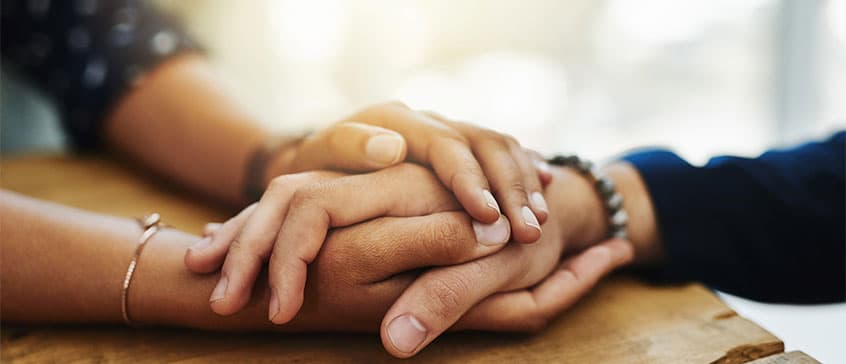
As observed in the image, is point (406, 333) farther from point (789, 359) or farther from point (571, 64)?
point (571, 64)

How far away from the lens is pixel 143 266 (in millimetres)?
486

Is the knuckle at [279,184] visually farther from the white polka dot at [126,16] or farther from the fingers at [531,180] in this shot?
the white polka dot at [126,16]

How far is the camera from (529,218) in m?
0.46

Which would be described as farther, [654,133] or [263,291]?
[654,133]

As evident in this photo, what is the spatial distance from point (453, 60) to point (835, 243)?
1274 millimetres

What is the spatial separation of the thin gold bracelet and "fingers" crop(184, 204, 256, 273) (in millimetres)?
51

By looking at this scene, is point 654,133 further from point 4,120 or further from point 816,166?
point 4,120

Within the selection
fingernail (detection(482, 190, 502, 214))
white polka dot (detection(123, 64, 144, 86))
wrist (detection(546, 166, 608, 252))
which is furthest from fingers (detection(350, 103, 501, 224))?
white polka dot (detection(123, 64, 144, 86))

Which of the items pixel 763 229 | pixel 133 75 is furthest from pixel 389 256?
pixel 133 75

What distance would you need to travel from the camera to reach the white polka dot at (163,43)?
87 cm

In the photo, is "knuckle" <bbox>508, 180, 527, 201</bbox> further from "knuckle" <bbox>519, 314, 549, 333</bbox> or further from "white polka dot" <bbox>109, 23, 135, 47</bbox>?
"white polka dot" <bbox>109, 23, 135, 47</bbox>

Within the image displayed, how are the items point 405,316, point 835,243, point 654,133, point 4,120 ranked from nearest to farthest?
point 405,316
point 835,243
point 4,120
point 654,133

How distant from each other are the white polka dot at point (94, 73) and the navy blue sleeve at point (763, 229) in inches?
27.3

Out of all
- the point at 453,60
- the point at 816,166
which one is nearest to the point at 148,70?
the point at 816,166
